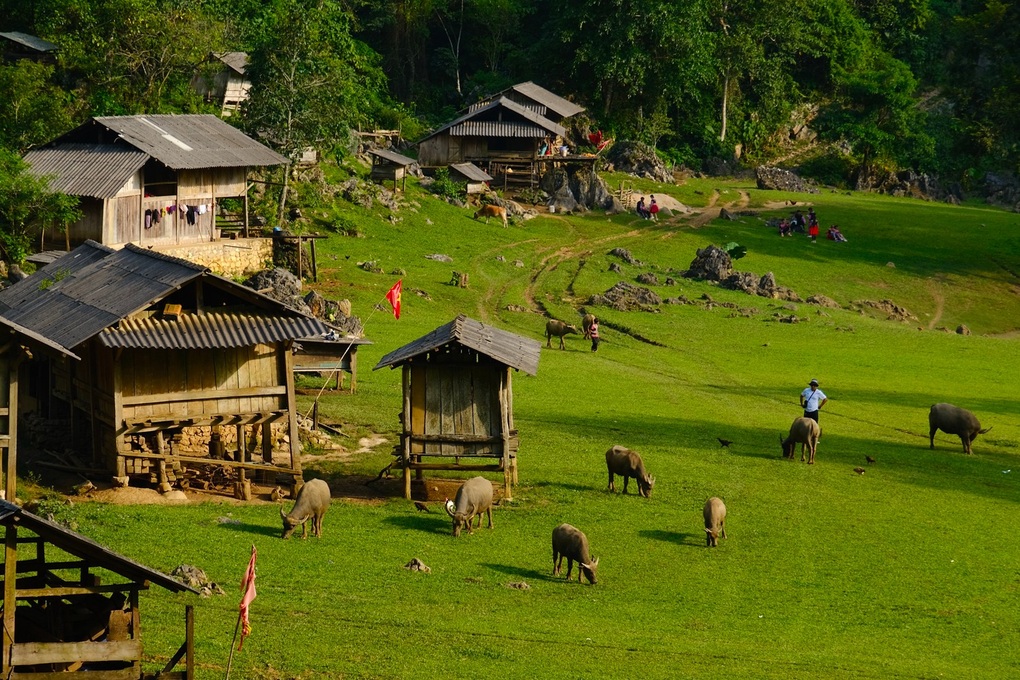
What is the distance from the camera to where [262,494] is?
35625 mm

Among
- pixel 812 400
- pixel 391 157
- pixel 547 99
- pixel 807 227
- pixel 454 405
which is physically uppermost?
pixel 547 99

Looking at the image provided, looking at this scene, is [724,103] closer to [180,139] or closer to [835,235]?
[835,235]

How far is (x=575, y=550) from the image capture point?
98.9ft

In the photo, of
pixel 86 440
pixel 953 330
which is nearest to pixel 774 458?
pixel 86 440

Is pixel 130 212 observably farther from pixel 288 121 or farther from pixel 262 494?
pixel 262 494

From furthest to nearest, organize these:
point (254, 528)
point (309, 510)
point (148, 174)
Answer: point (148, 174), point (254, 528), point (309, 510)

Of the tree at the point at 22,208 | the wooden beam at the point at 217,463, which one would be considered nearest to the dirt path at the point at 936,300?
the tree at the point at 22,208

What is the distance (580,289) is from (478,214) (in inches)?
573

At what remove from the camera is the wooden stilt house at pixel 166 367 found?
33.8m

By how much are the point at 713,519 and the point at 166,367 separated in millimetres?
13323

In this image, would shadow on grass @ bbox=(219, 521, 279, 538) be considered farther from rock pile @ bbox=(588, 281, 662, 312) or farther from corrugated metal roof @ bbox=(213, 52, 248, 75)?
corrugated metal roof @ bbox=(213, 52, 248, 75)

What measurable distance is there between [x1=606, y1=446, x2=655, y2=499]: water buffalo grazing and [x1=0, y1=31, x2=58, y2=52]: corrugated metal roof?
44.0 meters

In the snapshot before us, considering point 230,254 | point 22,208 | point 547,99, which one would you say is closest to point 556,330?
point 230,254

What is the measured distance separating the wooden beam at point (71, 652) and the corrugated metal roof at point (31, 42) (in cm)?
5579
